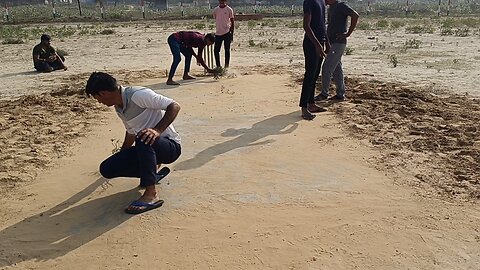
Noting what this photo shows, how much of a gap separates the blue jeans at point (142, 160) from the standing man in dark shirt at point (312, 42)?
9.29 ft

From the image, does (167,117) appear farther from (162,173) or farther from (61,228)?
(61,228)

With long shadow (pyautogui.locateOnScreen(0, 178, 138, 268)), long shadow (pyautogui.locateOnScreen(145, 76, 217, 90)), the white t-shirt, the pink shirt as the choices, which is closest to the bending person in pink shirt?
the pink shirt

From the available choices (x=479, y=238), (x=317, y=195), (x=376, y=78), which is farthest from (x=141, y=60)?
(x=479, y=238)

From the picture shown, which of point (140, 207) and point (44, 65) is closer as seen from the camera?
point (140, 207)

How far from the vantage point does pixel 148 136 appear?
12.1ft

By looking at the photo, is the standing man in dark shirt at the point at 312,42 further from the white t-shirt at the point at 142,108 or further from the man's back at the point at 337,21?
the white t-shirt at the point at 142,108

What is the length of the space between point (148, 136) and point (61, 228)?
3.16 ft

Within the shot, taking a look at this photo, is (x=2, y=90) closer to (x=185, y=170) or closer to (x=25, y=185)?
(x=25, y=185)

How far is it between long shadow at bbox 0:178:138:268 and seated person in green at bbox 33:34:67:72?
26.2 feet

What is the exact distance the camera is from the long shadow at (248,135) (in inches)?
196

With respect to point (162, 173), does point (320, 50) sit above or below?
above

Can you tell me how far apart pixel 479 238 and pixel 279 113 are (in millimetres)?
3720

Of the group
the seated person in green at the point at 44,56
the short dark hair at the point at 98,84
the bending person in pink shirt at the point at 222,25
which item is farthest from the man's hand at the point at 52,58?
the short dark hair at the point at 98,84

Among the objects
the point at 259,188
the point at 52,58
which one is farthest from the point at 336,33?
the point at 52,58
